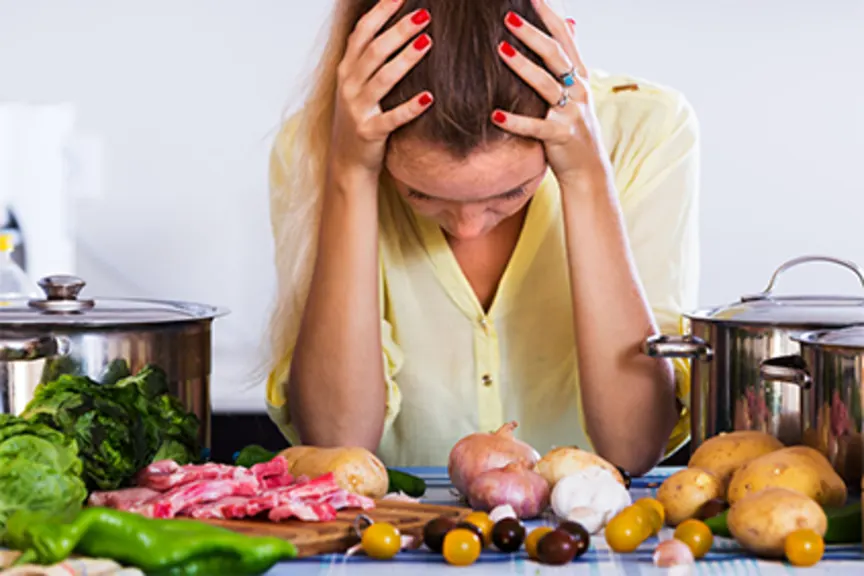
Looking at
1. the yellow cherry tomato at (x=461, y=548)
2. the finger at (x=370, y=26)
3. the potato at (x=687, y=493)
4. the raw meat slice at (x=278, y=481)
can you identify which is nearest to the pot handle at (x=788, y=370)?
the potato at (x=687, y=493)

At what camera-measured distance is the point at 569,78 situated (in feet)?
4.06

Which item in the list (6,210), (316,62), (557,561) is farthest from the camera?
(6,210)

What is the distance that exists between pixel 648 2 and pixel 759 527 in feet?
7.68

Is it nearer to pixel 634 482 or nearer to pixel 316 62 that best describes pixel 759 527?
pixel 634 482

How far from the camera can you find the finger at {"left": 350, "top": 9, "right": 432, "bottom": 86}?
1.20 metres

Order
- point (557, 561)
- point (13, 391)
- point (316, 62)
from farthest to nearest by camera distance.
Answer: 1. point (316, 62)
2. point (13, 391)
3. point (557, 561)

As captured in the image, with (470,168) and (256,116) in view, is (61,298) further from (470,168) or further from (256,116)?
(256,116)

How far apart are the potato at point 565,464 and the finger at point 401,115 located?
14.4 inches

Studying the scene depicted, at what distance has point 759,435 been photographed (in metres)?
1.08

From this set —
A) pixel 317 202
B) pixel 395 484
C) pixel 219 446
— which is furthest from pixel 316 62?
pixel 219 446

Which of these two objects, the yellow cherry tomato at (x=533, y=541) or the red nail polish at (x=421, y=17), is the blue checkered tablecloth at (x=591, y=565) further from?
the red nail polish at (x=421, y=17)

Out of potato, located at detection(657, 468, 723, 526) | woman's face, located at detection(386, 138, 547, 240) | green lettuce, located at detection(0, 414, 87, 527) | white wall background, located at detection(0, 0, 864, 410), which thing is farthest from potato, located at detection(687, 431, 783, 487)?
white wall background, located at detection(0, 0, 864, 410)

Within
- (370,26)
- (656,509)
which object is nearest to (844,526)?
(656,509)

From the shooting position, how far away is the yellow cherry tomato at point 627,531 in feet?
2.97
